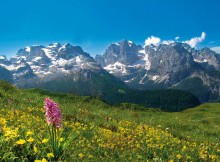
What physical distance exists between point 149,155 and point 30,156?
290 inches

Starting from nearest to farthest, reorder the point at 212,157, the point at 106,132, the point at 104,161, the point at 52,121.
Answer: the point at 52,121
the point at 104,161
the point at 212,157
the point at 106,132

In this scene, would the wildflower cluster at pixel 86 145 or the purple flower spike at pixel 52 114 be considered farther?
the purple flower spike at pixel 52 114

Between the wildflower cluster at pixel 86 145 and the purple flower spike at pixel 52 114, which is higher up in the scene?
the purple flower spike at pixel 52 114

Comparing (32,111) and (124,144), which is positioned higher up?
(32,111)

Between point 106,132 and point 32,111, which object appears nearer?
point 106,132

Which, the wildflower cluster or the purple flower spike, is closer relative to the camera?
the wildflower cluster

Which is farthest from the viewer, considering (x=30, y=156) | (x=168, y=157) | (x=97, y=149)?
(x=168, y=157)

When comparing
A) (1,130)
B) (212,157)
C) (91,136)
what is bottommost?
(212,157)

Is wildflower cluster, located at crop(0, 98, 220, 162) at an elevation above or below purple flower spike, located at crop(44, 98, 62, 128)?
→ below

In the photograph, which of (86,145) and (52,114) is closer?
(52,114)

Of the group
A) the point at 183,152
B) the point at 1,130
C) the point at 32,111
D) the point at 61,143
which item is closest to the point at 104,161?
the point at 61,143

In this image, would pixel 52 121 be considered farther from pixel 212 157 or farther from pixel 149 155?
pixel 212 157

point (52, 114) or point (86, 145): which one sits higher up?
point (52, 114)

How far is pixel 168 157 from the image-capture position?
41.3 feet
